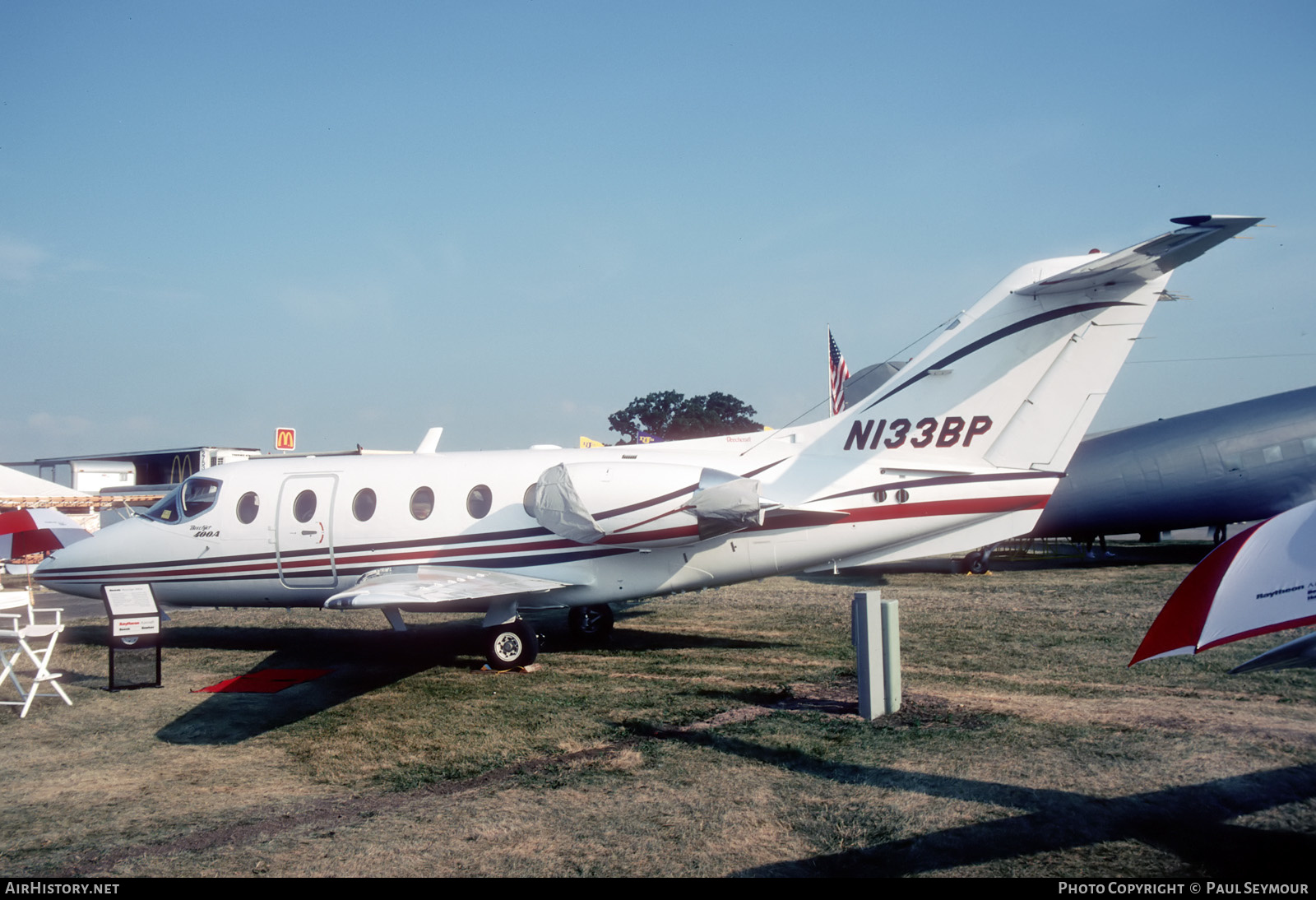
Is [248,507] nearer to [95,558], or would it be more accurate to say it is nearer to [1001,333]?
[95,558]

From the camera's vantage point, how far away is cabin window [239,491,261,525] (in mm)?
12312

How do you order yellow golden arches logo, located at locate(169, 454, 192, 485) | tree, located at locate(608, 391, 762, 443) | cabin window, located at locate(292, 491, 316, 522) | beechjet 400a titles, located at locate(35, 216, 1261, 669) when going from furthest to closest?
tree, located at locate(608, 391, 762, 443)
yellow golden arches logo, located at locate(169, 454, 192, 485)
cabin window, located at locate(292, 491, 316, 522)
beechjet 400a titles, located at locate(35, 216, 1261, 669)

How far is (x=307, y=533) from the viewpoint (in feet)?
39.4

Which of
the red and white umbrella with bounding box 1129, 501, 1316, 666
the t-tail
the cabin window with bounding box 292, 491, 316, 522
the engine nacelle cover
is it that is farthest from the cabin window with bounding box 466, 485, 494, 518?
the red and white umbrella with bounding box 1129, 501, 1316, 666

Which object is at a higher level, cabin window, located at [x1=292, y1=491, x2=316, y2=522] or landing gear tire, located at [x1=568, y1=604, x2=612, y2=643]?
cabin window, located at [x1=292, y1=491, x2=316, y2=522]

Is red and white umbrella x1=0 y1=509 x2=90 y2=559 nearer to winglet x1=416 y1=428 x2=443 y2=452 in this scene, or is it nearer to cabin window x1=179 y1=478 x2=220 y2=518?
cabin window x1=179 y1=478 x2=220 y2=518

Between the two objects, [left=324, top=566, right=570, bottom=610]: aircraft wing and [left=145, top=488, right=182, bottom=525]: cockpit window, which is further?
[left=145, top=488, right=182, bottom=525]: cockpit window

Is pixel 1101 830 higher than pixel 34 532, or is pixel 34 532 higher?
pixel 34 532

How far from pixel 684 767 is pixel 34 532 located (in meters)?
13.6

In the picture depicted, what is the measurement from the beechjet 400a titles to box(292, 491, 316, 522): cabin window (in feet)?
0.09

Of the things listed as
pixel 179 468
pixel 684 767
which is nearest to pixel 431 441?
pixel 684 767

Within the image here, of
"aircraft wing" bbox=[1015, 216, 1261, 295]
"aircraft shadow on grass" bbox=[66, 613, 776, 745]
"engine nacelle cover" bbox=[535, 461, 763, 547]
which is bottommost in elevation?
"aircraft shadow on grass" bbox=[66, 613, 776, 745]

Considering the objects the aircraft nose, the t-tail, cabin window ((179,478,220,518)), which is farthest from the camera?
the aircraft nose

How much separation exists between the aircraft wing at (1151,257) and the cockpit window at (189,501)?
1222 cm
